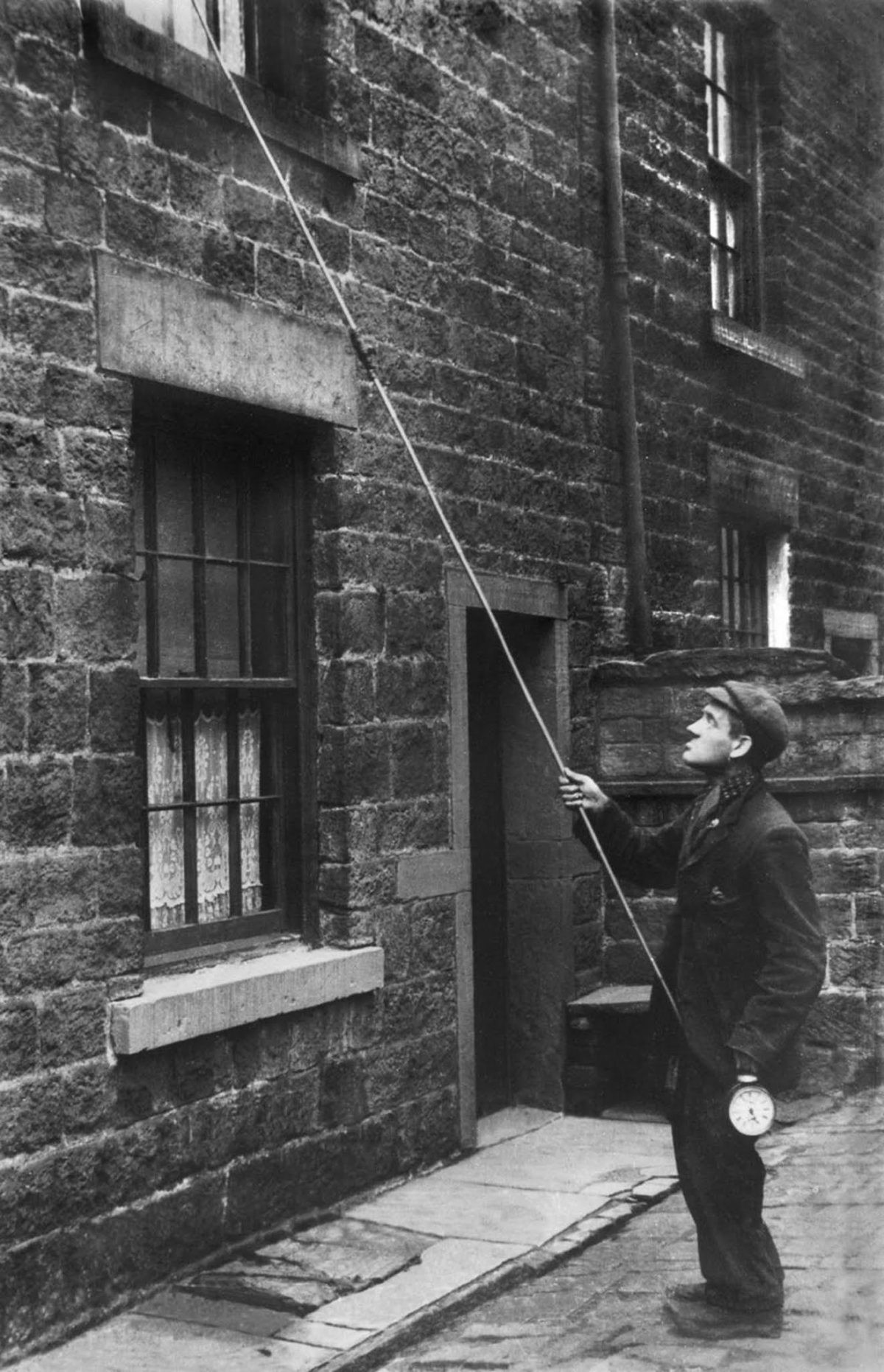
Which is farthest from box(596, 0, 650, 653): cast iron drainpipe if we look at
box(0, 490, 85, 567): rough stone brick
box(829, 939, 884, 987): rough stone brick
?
box(0, 490, 85, 567): rough stone brick

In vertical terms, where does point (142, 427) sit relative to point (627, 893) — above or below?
above

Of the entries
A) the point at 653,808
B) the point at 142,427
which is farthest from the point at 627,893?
the point at 142,427

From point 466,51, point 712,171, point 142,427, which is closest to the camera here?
point 142,427

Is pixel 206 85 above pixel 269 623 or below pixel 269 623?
above

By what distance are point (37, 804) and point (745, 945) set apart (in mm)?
2285

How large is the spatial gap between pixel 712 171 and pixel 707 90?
1.71 feet

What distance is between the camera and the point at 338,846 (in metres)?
7.04

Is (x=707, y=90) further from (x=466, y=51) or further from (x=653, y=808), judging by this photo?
(x=653, y=808)

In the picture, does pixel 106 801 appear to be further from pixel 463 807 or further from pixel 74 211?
pixel 463 807

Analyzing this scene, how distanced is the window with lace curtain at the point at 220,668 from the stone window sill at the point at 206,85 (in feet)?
3.53

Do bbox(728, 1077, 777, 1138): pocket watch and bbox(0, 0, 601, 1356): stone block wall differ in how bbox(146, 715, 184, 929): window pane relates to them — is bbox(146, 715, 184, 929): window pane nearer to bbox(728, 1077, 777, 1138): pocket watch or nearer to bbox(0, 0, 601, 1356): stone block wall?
bbox(0, 0, 601, 1356): stone block wall

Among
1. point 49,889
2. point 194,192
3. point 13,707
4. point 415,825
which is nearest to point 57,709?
point 13,707

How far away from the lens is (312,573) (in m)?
7.07

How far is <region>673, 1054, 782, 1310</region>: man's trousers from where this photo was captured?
547 centimetres
